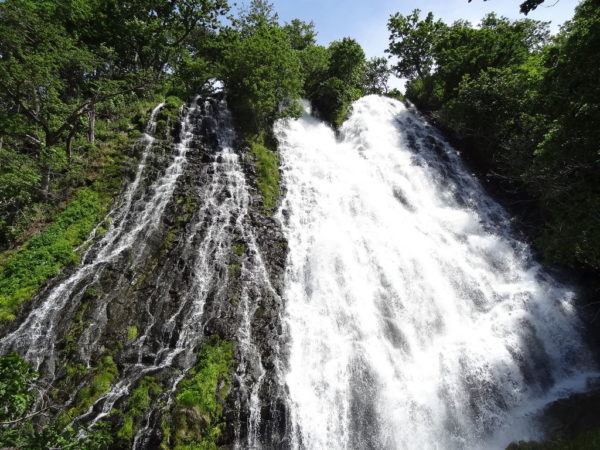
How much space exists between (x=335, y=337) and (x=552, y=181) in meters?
9.03

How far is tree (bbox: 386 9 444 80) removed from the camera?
31.6m

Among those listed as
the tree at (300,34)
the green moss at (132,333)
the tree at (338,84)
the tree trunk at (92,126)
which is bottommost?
the green moss at (132,333)

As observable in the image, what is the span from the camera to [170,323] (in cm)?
993

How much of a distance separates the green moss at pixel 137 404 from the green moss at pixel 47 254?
459 cm

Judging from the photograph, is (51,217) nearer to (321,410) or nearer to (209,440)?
(209,440)

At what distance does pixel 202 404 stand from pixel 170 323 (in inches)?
109

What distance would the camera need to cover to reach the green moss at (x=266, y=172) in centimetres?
1546

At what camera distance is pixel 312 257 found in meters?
13.2

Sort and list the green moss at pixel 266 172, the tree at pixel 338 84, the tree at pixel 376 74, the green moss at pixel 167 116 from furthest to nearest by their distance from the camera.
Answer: the tree at pixel 376 74, the tree at pixel 338 84, the green moss at pixel 167 116, the green moss at pixel 266 172

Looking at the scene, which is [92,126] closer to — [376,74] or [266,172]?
[266,172]

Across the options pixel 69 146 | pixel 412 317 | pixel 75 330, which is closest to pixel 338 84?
pixel 69 146

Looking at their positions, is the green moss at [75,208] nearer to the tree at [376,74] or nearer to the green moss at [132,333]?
the green moss at [132,333]

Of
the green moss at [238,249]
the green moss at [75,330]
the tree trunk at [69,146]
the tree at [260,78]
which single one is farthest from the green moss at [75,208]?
the green moss at [238,249]

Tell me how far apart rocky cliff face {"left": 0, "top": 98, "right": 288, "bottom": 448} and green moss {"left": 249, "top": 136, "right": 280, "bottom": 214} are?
2.79 feet
